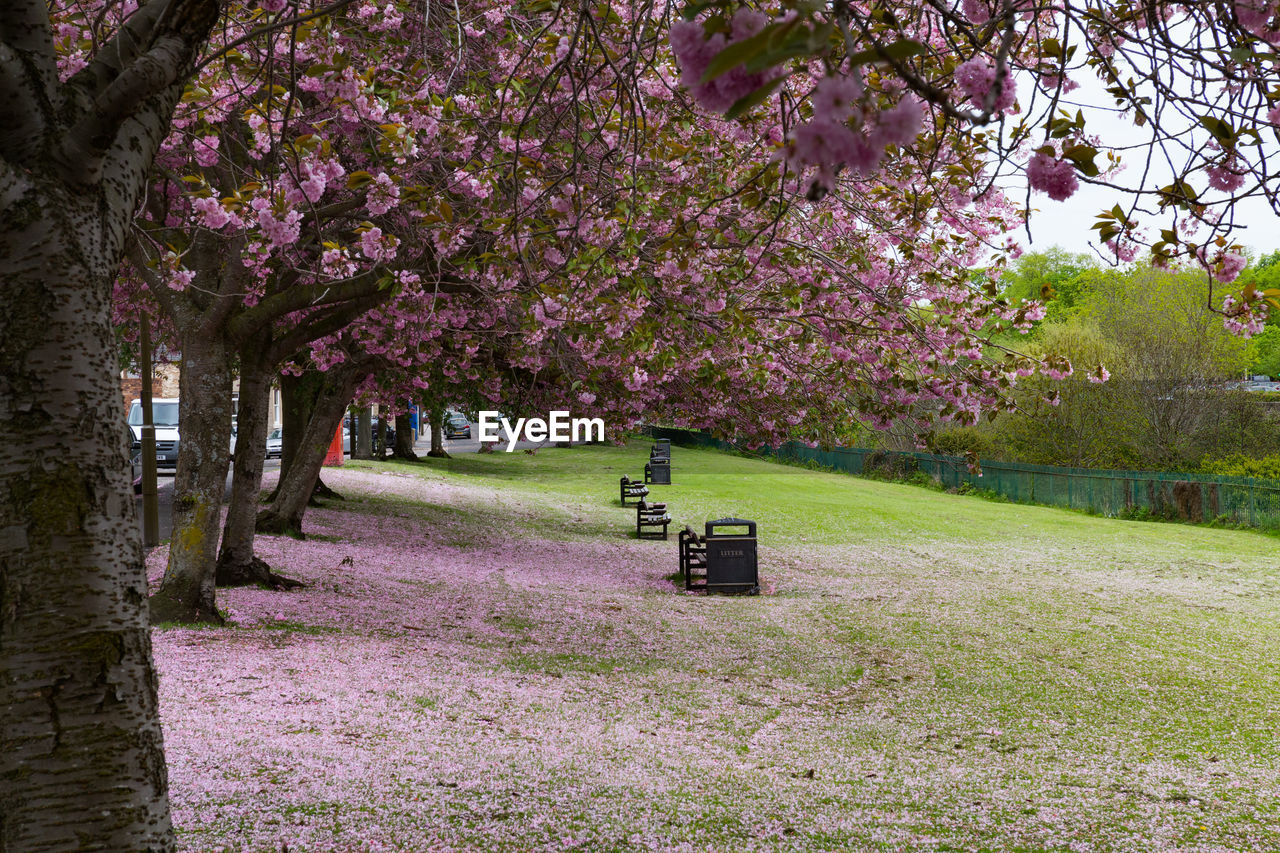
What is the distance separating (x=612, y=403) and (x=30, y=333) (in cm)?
1409

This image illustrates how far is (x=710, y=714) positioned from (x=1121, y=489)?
25.5 metres

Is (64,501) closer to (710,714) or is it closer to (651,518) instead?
(710,714)

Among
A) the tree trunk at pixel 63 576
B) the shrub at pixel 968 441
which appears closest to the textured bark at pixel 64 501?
the tree trunk at pixel 63 576

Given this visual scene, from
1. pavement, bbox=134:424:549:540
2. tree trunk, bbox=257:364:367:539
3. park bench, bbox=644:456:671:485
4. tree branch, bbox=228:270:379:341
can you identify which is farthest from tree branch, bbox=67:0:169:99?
park bench, bbox=644:456:671:485

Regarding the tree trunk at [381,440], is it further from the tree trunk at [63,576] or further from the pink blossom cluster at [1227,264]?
the tree trunk at [63,576]

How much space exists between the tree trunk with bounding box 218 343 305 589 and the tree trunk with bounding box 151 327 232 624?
4.67ft

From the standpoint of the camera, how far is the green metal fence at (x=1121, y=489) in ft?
81.8

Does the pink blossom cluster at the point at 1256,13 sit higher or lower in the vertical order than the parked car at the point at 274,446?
higher

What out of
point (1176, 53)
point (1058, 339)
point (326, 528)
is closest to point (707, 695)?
point (1176, 53)

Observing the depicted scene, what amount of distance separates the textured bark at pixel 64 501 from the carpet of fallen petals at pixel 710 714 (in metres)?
1.88

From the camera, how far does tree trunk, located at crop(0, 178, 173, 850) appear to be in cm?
267

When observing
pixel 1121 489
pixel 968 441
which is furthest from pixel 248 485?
pixel 968 441

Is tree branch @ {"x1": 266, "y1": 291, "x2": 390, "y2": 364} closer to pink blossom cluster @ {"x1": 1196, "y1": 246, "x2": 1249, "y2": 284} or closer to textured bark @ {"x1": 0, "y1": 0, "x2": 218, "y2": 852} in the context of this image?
textured bark @ {"x1": 0, "y1": 0, "x2": 218, "y2": 852}

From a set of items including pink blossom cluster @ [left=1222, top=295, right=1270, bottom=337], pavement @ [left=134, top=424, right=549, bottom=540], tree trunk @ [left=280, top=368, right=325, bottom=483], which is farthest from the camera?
tree trunk @ [left=280, top=368, right=325, bottom=483]
